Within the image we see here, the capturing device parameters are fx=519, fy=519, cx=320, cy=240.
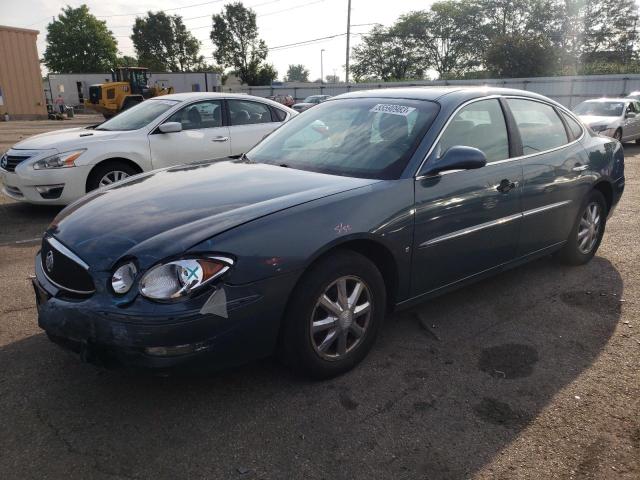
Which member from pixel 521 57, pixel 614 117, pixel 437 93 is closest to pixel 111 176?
pixel 437 93

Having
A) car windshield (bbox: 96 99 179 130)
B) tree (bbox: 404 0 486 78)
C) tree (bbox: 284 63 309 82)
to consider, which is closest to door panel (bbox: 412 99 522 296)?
car windshield (bbox: 96 99 179 130)

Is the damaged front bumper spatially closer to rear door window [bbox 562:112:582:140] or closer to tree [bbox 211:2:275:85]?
rear door window [bbox 562:112:582:140]

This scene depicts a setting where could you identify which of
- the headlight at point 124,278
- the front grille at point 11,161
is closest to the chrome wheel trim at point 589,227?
the headlight at point 124,278

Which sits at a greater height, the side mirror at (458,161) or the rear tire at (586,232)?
the side mirror at (458,161)

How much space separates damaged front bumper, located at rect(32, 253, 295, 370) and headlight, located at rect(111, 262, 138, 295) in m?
0.06

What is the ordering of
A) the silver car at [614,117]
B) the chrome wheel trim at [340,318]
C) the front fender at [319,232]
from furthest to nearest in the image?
the silver car at [614,117]
the chrome wheel trim at [340,318]
the front fender at [319,232]

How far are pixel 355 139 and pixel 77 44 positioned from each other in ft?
267

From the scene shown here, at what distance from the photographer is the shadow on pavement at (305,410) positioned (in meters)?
2.28

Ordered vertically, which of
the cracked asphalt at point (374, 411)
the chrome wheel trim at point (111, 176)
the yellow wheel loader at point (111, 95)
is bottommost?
the cracked asphalt at point (374, 411)

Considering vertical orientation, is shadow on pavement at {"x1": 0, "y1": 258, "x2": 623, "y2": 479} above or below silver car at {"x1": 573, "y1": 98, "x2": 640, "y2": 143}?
below

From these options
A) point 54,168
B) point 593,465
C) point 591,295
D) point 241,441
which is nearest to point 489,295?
point 591,295

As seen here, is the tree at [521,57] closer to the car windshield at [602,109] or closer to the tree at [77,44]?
the car windshield at [602,109]

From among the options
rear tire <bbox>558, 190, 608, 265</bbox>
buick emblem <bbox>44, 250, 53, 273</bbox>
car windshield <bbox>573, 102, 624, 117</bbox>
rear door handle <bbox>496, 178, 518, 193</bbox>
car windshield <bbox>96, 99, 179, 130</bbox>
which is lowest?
rear tire <bbox>558, 190, 608, 265</bbox>

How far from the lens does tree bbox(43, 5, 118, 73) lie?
235ft
